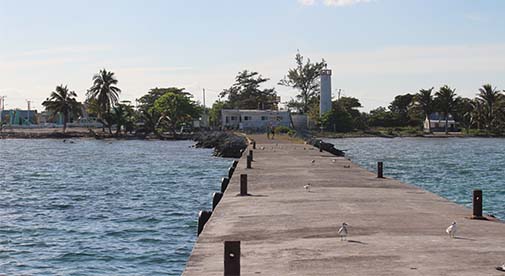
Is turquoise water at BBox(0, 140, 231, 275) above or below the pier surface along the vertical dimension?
below

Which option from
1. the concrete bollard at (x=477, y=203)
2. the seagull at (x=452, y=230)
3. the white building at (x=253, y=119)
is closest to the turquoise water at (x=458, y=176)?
the concrete bollard at (x=477, y=203)

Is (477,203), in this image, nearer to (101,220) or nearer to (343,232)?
Answer: (343,232)

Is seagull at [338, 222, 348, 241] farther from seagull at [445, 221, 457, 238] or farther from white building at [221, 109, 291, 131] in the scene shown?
white building at [221, 109, 291, 131]

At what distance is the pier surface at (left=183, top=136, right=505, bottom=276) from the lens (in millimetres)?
10930

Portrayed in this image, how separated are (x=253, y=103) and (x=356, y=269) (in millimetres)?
141455

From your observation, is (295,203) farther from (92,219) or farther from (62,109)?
(62,109)

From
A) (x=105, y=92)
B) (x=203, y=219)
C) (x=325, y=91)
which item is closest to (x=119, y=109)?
(x=105, y=92)

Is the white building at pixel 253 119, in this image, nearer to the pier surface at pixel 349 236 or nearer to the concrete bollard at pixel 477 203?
the pier surface at pixel 349 236

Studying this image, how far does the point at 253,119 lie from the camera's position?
11256 cm

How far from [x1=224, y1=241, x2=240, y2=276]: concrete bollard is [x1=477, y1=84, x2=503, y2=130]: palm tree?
12874 centimetres

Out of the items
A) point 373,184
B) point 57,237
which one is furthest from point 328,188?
point 57,237

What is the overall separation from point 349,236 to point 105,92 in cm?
10837

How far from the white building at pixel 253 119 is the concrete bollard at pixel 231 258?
9992 centimetres

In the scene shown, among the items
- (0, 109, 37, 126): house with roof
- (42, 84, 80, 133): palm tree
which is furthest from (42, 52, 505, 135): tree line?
(0, 109, 37, 126): house with roof
